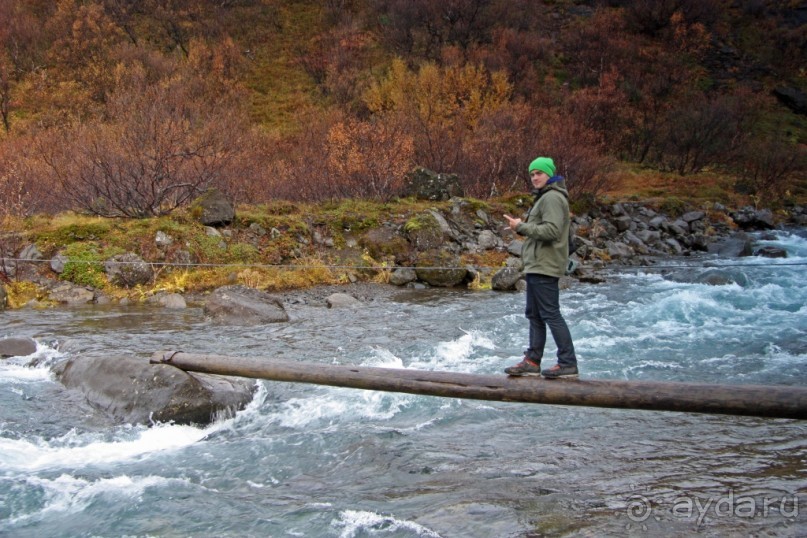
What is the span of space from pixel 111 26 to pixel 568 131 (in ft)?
127

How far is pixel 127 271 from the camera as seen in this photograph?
1530 centimetres

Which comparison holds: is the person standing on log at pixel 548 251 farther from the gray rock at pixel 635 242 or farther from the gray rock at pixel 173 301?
the gray rock at pixel 635 242

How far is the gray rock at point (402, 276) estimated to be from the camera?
671 inches

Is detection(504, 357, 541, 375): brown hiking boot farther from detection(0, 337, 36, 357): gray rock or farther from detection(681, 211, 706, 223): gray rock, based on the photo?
detection(681, 211, 706, 223): gray rock

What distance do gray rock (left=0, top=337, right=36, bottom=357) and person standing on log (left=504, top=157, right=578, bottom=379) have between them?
792 cm

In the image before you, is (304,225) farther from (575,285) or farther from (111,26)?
(111,26)

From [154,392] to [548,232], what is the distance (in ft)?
16.1

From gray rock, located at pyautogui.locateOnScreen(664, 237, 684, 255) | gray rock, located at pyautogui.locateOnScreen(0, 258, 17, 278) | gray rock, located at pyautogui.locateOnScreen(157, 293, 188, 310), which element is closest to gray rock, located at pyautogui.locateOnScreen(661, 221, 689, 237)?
A: gray rock, located at pyautogui.locateOnScreen(664, 237, 684, 255)

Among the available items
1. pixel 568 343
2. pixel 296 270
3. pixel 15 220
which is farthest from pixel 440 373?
pixel 15 220

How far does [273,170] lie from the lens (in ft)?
82.3

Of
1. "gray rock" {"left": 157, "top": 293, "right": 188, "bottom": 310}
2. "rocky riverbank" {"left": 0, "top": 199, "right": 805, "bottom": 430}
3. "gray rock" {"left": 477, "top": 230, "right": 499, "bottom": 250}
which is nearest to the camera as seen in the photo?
"rocky riverbank" {"left": 0, "top": 199, "right": 805, "bottom": 430}

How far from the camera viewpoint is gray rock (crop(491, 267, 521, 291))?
647 inches

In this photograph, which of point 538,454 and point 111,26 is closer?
point 538,454

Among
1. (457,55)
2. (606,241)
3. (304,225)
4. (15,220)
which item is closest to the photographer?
(15,220)
